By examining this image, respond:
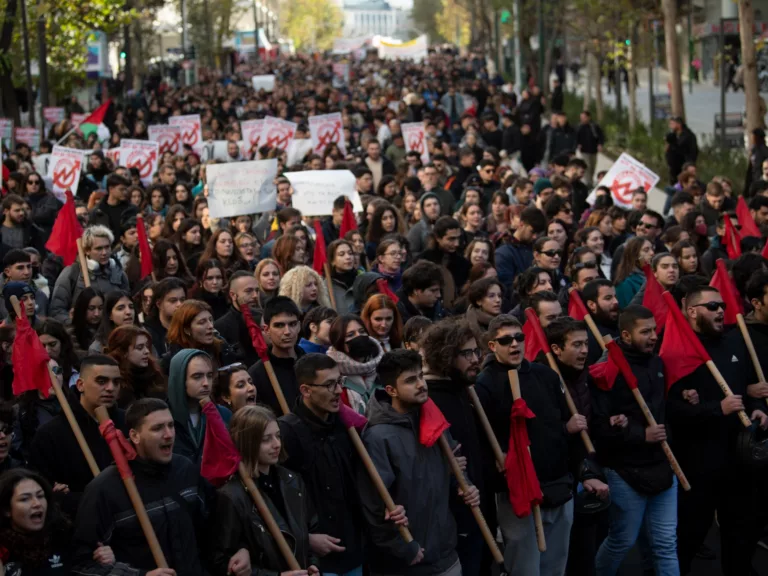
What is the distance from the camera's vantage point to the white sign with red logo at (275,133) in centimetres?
2108

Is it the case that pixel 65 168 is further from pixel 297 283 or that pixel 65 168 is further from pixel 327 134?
pixel 297 283

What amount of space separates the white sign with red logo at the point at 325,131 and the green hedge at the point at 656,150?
5.39 metres

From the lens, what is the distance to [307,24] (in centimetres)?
16838

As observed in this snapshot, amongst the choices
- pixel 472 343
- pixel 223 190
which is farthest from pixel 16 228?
pixel 472 343

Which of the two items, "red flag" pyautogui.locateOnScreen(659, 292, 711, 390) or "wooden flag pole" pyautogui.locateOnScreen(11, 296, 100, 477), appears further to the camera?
"red flag" pyautogui.locateOnScreen(659, 292, 711, 390)

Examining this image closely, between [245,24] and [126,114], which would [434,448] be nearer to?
[126,114]

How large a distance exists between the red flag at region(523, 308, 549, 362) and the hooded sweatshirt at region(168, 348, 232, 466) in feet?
5.50

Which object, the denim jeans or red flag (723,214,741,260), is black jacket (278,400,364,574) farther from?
→ red flag (723,214,741,260)

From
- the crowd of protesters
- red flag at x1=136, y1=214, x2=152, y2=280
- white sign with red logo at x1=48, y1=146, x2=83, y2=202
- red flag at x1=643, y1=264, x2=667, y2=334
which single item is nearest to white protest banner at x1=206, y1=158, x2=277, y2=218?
the crowd of protesters

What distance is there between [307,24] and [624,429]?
164548mm

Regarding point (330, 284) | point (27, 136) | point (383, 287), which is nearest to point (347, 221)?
point (330, 284)

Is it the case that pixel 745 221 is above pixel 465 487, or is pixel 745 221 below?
above

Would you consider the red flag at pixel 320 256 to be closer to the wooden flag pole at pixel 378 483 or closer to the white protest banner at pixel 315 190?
the white protest banner at pixel 315 190

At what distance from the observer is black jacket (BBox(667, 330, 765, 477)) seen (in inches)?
299
